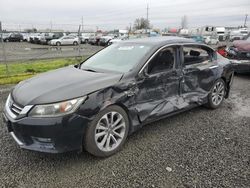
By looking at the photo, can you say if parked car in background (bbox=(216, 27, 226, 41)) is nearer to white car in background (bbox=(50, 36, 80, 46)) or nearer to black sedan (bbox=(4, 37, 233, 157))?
white car in background (bbox=(50, 36, 80, 46))

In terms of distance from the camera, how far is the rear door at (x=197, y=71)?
4176 millimetres

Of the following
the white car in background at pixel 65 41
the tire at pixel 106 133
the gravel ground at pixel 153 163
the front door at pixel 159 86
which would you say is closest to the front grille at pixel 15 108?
the gravel ground at pixel 153 163

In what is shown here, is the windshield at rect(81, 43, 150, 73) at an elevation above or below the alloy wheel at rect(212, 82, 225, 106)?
above

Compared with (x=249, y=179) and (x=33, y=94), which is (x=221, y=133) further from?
(x=33, y=94)

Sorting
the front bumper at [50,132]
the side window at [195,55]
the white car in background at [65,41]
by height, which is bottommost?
the white car in background at [65,41]

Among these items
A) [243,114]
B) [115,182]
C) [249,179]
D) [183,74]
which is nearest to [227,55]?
[243,114]

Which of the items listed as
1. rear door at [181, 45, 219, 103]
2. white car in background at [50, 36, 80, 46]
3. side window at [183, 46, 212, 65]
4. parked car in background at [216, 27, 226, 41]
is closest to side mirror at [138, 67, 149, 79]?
rear door at [181, 45, 219, 103]

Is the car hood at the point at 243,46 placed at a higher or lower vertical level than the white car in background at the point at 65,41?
higher

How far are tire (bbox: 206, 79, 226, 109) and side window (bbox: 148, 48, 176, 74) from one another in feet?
4.70

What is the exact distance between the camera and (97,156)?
3.08m

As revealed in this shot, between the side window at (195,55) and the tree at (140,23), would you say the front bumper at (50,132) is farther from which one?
the tree at (140,23)

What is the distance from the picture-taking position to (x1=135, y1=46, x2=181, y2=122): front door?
11.2ft

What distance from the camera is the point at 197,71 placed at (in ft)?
14.4

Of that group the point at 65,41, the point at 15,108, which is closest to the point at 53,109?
the point at 15,108
